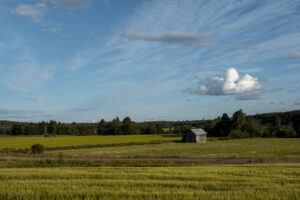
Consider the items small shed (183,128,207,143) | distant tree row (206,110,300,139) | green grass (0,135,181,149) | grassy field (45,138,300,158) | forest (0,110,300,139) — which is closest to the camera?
grassy field (45,138,300,158)

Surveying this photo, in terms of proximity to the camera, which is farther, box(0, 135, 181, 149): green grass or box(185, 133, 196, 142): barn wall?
box(185, 133, 196, 142): barn wall

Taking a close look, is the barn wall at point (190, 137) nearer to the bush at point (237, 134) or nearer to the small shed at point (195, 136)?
the small shed at point (195, 136)

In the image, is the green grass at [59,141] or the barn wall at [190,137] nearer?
the green grass at [59,141]

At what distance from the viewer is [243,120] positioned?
109m

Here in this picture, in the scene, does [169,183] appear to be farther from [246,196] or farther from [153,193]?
[246,196]

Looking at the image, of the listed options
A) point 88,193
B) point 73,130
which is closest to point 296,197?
point 88,193

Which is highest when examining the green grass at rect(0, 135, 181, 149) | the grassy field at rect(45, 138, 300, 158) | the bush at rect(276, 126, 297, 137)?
the bush at rect(276, 126, 297, 137)

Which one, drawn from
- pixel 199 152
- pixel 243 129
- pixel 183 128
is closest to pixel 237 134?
pixel 243 129

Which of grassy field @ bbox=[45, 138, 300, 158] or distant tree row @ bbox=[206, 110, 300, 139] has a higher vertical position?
distant tree row @ bbox=[206, 110, 300, 139]

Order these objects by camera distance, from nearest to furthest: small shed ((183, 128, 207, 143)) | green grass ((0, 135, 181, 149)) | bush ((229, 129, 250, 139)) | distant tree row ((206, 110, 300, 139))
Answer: green grass ((0, 135, 181, 149)) < small shed ((183, 128, 207, 143)) < bush ((229, 129, 250, 139)) < distant tree row ((206, 110, 300, 139))

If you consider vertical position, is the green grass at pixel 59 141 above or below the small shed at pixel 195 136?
below

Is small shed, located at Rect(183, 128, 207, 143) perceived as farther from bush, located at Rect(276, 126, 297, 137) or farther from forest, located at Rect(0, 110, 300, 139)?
bush, located at Rect(276, 126, 297, 137)

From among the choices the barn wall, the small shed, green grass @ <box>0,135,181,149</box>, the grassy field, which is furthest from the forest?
the grassy field

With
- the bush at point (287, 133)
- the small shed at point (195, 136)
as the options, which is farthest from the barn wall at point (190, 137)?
the bush at point (287, 133)
